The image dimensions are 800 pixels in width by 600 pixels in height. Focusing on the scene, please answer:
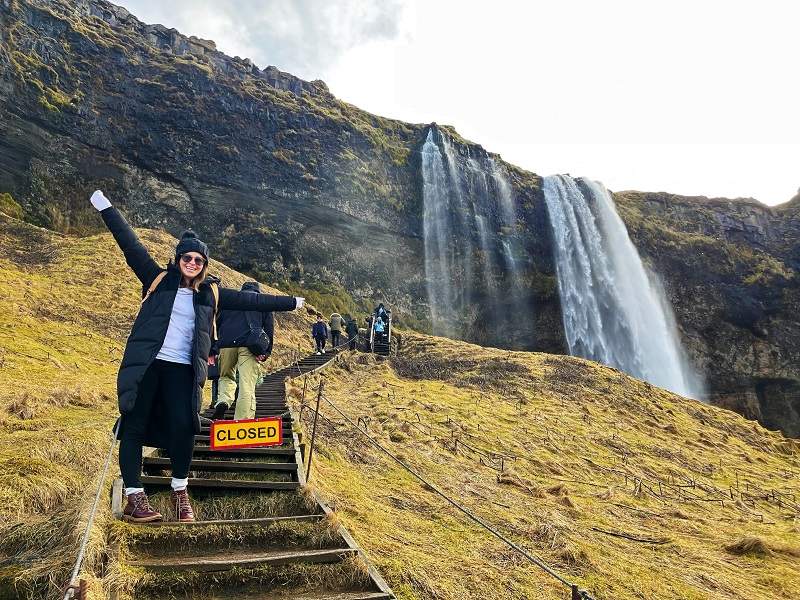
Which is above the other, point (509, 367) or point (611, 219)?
point (611, 219)

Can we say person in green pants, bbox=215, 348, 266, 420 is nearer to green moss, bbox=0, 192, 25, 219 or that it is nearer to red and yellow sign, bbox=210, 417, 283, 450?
red and yellow sign, bbox=210, 417, 283, 450

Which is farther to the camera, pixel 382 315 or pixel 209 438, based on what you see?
pixel 382 315

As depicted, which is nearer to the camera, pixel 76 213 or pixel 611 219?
pixel 76 213

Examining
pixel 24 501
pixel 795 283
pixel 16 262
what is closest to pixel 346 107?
pixel 16 262

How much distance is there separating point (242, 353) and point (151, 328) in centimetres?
354

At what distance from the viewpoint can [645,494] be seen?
33.3 ft

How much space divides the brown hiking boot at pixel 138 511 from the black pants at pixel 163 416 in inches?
4.1

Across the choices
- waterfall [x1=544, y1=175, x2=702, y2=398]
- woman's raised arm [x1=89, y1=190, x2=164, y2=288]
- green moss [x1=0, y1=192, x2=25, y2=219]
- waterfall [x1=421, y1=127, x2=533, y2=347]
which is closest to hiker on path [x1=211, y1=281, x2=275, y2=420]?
woman's raised arm [x1=89, y1=190, x2=164, y2=288]

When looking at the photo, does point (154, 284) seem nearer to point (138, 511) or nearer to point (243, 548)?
point (138, 511)

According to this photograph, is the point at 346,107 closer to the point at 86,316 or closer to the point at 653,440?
the point at 86,316

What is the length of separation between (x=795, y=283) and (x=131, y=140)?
62.5 meters

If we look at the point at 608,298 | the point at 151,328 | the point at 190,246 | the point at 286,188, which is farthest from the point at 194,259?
the point at 608,298

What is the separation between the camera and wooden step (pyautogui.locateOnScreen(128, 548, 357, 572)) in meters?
3.45

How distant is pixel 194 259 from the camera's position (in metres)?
4.26
